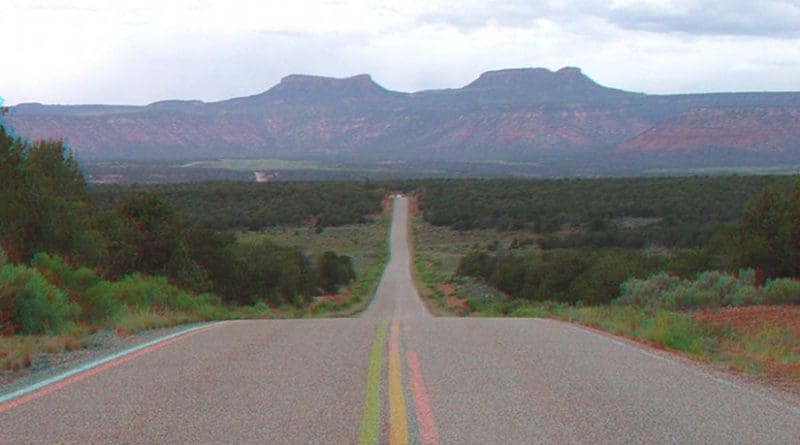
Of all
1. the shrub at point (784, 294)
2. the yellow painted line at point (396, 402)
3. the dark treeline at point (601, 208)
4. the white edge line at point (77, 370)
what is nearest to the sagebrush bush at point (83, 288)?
the white edge line at point (77, 370)

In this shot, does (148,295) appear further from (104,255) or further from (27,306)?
(27,306)

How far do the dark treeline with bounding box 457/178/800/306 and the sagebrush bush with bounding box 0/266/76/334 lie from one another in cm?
1174

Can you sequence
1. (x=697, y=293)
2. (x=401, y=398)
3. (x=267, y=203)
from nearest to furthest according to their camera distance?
(x=401, y=398) → (x=697, y=293) → (x=267, y=203)

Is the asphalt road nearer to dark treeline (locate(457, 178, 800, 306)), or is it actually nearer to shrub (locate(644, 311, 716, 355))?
shrub (locate(644, 311, 716, 355))

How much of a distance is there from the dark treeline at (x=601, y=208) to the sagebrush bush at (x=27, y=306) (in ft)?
134

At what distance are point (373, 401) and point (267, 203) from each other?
85.2 meters

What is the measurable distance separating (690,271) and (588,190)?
65.8m

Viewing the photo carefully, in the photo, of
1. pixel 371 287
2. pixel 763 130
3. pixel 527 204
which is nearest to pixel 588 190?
pixel 527 204

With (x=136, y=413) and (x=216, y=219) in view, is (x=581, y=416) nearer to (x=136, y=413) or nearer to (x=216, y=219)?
(x=136, y=413)

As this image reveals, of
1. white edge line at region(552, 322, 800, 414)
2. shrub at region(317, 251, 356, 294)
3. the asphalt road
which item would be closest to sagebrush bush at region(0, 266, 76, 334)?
the asphalt road

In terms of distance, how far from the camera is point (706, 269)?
2864 centimetres

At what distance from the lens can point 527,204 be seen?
280 ft

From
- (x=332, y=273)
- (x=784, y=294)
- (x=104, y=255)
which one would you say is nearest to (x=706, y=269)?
(x=784, y=294)

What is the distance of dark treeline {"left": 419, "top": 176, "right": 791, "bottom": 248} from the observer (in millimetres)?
59156
